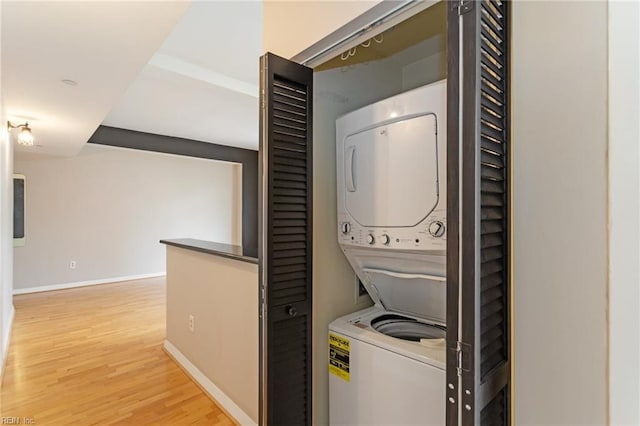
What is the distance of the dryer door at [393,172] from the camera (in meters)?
1.20

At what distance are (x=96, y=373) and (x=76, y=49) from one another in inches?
90.5

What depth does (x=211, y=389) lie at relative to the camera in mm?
2234

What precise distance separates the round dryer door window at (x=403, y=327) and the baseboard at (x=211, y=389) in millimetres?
927

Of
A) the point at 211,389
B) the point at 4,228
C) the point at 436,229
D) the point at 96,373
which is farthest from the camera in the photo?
the point at 4,228

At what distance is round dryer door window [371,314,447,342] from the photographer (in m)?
1.58

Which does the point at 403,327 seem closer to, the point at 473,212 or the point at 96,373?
the point at 473,212

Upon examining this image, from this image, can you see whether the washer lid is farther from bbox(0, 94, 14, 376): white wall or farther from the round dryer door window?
bbox(0, 94, 14, 376): white wall

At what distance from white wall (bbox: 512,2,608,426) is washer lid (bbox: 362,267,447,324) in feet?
2.04

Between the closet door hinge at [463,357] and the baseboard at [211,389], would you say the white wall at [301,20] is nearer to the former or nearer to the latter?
the closet door hinge at [463,357]

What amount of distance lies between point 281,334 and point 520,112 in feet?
3.41

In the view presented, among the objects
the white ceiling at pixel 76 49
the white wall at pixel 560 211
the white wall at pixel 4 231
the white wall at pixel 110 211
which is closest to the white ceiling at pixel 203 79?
the white ceiling at pixel 76 49

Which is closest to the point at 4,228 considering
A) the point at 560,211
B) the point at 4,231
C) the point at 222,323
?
the point at 4,231

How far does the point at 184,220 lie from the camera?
6.86 meters

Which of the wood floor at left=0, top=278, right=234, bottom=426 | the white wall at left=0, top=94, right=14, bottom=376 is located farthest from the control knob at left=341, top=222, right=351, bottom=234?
the white wall at left=0, top=94, right=14, bottom=376
